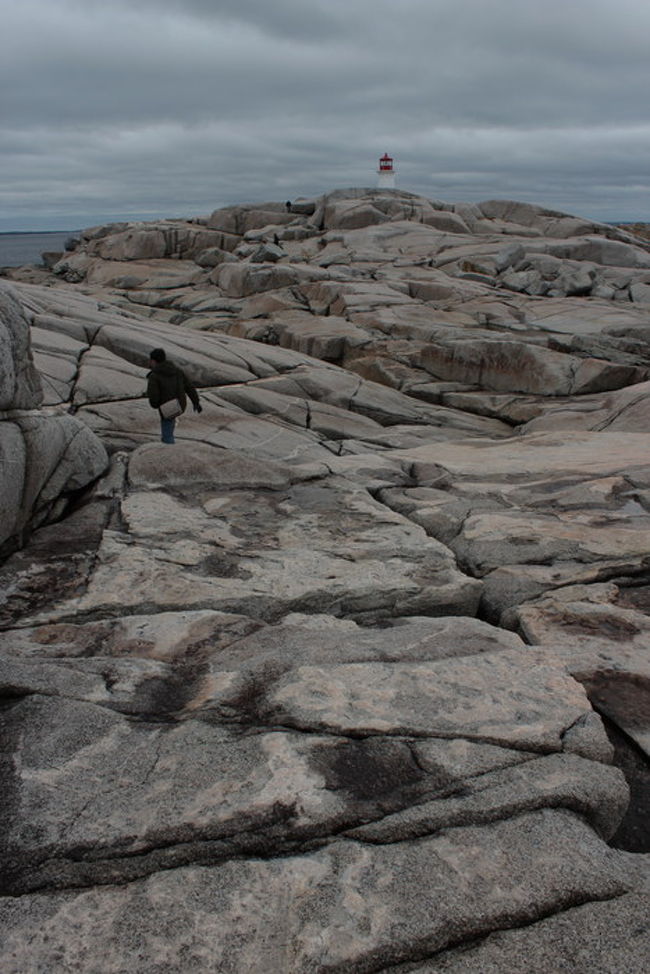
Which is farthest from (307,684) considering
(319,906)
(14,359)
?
(14,359)

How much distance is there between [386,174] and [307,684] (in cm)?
5479

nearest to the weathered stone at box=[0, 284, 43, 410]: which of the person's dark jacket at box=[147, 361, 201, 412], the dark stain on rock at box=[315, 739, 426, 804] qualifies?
the person's dark jacket at box=[147, 361, 201, 412]

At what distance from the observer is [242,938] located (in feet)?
10.1

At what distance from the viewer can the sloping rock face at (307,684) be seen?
320 centimetres

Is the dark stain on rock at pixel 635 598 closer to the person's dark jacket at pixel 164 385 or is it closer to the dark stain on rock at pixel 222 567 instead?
the dark stain on rock at pixel 222 567

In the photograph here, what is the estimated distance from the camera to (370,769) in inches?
161

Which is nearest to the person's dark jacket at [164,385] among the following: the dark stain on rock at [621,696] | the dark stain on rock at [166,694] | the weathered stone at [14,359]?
the weathered stone at [14,359]

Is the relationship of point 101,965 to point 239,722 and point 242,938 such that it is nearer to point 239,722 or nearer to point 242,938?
point 242,938

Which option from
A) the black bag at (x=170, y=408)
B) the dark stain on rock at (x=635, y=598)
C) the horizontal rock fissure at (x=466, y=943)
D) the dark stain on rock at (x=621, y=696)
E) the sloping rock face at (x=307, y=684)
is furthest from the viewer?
the black bag at (x=170, y=408)

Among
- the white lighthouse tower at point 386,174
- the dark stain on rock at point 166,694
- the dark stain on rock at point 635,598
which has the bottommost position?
the dark stain on rock at point 635,598

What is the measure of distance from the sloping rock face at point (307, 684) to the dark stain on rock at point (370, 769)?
0.8 inches

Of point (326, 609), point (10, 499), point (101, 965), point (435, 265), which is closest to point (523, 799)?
point (101, 965)

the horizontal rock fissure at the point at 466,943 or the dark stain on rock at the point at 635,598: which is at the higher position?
the horizontal rock fissure at the point at 466,943

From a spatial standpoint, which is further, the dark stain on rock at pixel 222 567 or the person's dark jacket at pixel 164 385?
the person's dark jacket at pixel 164 385
